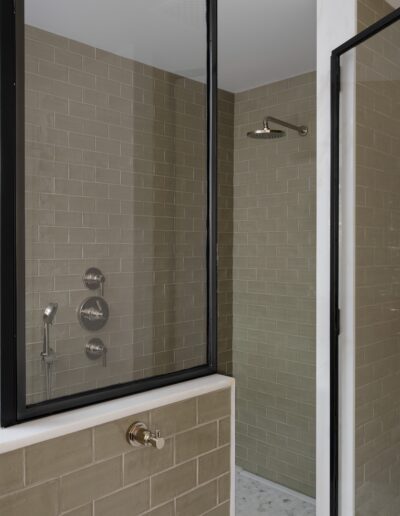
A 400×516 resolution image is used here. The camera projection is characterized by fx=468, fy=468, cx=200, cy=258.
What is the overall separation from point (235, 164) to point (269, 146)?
33 cm

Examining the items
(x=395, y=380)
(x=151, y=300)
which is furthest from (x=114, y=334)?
(x=395, y=380)

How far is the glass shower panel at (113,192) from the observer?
109 cm

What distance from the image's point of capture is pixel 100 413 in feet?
3.58

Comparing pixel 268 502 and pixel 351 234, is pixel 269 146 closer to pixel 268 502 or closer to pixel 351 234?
pixel 351 234

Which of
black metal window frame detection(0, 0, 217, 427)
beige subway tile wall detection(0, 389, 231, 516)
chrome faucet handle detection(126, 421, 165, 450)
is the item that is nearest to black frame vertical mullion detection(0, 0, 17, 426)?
black metal window frame detection(0, 0, 217, 427)

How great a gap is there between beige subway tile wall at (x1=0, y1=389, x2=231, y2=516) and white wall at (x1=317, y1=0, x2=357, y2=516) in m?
0.87

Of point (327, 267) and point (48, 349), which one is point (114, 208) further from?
point (327, 267)

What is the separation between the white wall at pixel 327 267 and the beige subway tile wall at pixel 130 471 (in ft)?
2.86

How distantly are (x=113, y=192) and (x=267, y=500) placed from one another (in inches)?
99.3

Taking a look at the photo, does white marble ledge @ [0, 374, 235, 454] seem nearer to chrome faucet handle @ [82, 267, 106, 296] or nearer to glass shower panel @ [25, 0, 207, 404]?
glass shower panel @ [25, 0, 207, 404]

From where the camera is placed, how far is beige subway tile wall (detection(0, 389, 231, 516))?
3.18 ft

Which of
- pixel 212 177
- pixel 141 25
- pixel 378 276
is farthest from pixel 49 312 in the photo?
pixel 378 276

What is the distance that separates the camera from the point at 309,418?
2994 millimetres

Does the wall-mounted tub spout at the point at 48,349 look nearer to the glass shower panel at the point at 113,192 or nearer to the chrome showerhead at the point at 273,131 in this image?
the glass shower panel at the point at 113,192
